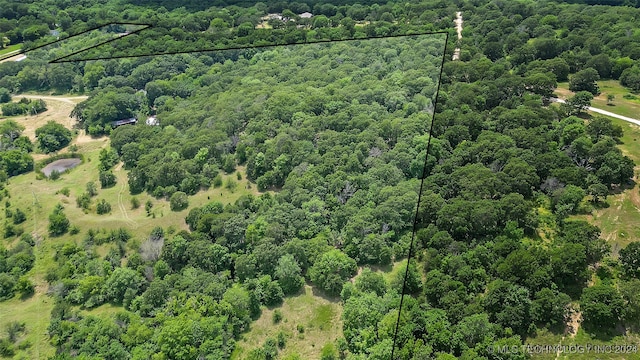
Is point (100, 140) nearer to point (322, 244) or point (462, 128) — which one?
point (322, 244)

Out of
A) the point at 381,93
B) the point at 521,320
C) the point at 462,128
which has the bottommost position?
the point at 521,320

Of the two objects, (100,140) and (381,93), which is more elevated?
(381,93)

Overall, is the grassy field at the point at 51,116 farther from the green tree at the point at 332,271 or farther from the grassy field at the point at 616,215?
the grassy field at the point at 616,215

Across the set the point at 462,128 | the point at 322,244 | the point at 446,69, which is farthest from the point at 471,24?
the point at 322,244

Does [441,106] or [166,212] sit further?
[441,106]

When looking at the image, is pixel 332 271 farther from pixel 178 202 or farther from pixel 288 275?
pixel 178 202

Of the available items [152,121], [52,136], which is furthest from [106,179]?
[152,121]

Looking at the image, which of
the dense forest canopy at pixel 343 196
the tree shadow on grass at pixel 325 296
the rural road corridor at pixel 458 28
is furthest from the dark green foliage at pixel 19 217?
the rural road corridor at pixel 458 28
